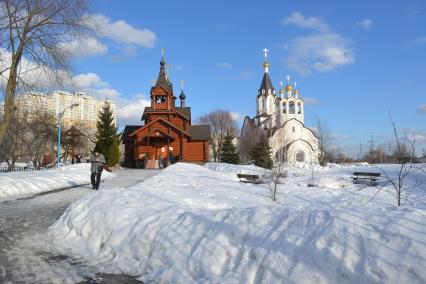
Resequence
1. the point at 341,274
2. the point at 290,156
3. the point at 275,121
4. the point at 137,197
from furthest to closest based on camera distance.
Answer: the point at 275,121, the point at 290,156, the point at 137,197, the point at 341,274

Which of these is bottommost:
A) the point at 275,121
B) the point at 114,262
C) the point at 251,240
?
the point at 114,262

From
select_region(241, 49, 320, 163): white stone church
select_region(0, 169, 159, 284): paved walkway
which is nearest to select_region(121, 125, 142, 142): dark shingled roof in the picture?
select_region(241, 49, 320, 163): white stone church

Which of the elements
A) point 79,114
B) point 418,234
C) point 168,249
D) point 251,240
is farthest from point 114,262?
point 79,114

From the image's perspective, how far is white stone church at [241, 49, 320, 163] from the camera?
2618 inches

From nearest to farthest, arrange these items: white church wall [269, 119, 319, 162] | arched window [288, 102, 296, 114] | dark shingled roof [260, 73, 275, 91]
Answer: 1. white church wall [269, 119, 319, 162]
2. arched window [288, 102, 296, 114]
3. dark shingled roof [260, 73, 275, 91]

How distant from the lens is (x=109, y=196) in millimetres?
9281

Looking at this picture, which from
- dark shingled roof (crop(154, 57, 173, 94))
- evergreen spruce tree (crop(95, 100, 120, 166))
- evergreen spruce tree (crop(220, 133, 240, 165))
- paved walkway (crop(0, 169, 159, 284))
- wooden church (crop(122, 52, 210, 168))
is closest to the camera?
paved walkway (crop(0, 169, 159, 284))

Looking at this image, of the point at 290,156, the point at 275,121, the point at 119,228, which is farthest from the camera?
the point at 275,121

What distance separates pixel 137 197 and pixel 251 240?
443 centimetres

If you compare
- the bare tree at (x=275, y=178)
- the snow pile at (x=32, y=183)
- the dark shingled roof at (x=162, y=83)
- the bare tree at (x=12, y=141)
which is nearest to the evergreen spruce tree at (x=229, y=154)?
the dark shingled roof at (x=162, y=83)

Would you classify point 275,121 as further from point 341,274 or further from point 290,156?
point 341,274

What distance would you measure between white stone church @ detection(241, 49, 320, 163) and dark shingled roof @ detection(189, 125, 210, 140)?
21916 millimetres

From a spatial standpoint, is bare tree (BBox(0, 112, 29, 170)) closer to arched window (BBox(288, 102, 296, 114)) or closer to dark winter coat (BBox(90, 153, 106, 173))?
dark winter coat (BBox(90, 153, 106, 173))

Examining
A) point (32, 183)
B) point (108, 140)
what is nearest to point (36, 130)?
point (108, 140)
